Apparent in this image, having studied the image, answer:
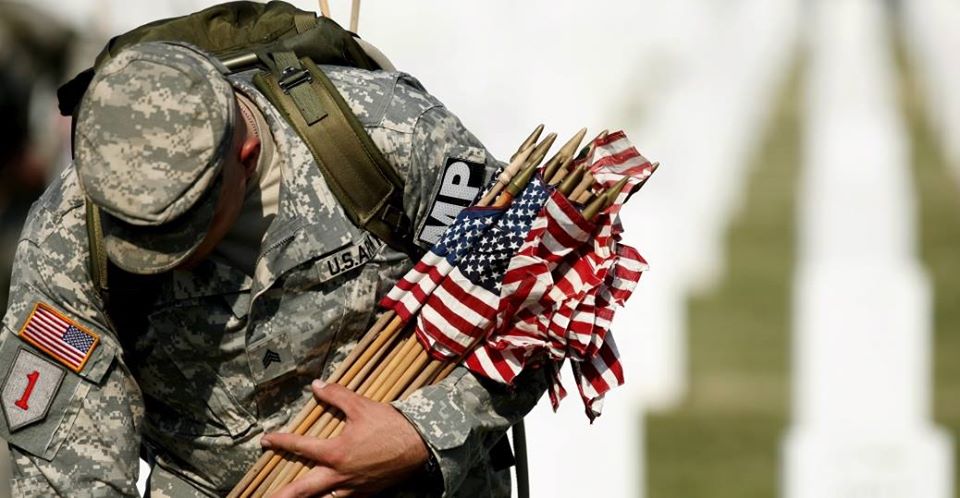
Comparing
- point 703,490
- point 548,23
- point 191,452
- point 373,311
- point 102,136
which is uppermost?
point 548,23

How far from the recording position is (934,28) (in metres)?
11.4

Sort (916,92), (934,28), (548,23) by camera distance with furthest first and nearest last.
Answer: (916,92), (934,28), (548,23)

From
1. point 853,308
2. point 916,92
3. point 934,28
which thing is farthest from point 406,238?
point 916,92

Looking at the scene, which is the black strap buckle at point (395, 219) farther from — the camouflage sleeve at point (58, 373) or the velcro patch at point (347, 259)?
the camouflage sleeve at point (58, 373)

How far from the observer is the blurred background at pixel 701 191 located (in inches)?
264

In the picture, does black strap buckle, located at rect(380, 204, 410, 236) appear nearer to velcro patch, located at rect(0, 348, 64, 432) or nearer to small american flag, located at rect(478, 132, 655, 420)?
small american flag, located at rect(478, 132, 655, 420)

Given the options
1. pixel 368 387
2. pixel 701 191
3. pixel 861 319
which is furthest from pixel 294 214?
pixel 701 191

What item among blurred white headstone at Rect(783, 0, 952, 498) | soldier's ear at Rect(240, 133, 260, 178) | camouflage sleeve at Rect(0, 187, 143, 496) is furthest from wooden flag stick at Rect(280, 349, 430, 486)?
blurred white headstone at Rect(783, 0, 952, 498)

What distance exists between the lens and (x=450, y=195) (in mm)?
3543

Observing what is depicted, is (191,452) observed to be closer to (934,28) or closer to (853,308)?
(853,308)

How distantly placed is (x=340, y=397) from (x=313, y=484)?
6.5 inches

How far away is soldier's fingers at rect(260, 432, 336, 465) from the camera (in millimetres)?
3408

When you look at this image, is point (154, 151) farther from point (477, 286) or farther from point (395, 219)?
point (477, 286)

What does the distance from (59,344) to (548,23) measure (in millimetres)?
5224
